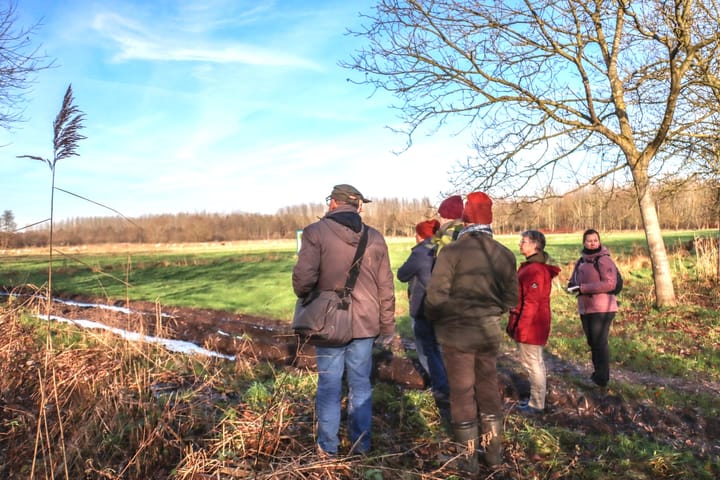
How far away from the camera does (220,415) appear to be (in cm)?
455

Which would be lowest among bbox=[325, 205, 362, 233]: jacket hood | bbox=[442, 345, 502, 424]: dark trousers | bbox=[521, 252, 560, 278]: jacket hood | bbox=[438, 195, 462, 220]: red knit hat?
bbox=[442, 345, 502, 424]: dark trousers

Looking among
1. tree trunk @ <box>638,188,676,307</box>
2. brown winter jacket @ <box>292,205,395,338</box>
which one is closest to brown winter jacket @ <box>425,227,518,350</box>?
brown winter jacket @ <box>292,205,395,338</box>

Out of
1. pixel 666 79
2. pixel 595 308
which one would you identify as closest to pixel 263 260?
pixel 666 79

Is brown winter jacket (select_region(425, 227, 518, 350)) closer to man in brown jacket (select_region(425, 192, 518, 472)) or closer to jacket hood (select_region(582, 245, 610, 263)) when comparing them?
man in brown jacket (select_region(425, 192, 518, 472))

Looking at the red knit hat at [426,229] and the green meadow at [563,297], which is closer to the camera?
the red knit hat at [426,229]

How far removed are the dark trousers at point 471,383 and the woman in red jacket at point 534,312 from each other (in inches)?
44.0

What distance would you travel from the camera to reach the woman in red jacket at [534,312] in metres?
5.02

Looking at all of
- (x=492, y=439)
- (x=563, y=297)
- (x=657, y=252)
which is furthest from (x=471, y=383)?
(x=563, y=297)

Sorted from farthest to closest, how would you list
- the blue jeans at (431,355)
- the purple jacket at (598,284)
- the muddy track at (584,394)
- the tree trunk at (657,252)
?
the tree trunk at (657,252), the purple jacket at (598,284), the blue jeans at (431,355), the muddy track at (584,394)

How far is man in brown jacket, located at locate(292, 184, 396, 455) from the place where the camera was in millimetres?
3908

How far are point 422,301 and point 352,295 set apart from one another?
2.26 metres

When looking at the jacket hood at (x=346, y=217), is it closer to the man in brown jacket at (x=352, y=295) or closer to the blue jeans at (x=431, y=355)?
the man in brown jacket at (x=352, y=295)

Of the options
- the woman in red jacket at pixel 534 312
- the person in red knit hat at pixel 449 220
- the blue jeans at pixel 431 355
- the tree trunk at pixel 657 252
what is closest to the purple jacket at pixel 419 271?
the blue jeans at pixel 431 355

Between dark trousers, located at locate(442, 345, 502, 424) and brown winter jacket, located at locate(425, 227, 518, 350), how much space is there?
0.34 ft
